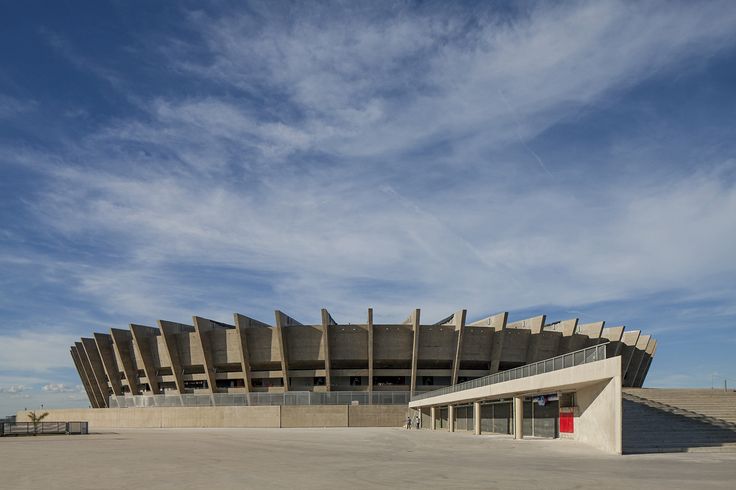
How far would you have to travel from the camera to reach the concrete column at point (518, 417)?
3172 cm

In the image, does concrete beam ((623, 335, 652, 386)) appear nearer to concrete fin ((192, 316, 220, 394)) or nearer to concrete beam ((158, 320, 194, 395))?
concrete fin ((192, 316, 220, 394))

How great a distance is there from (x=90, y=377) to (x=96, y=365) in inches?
280

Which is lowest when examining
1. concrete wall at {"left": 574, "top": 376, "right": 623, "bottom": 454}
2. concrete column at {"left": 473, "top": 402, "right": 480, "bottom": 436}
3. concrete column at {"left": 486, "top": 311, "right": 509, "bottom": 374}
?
concrete column at {"left": 473, "top": 402, "right": 480, "bottom": 436}

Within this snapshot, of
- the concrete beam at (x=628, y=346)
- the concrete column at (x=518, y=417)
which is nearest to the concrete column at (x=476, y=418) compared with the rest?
the concrete column at (x=518, y=417)

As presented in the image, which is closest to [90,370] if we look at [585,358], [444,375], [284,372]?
[284,372]

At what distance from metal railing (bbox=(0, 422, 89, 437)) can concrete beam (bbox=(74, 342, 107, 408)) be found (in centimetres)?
3762

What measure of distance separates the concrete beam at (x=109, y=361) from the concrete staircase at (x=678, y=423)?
5969 cm

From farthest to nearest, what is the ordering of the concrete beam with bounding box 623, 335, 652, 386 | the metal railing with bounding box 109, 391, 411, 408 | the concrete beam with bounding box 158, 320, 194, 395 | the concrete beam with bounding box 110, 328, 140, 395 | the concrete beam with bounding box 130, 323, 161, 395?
the concrete beam with bounding box 623, 335, 652, 386 → the concrete beam with bounding box 110, 328, 140, 395 → the concrete beam with bounding box 130, 323, 161, 395 → the concrete beam with bounding box 158, 320, 194, 395 → the metal railing with bounding box 109, 391, 411, 408

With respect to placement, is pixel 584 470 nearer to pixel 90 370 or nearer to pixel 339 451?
pixel 339 451

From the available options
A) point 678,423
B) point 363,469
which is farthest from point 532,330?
point 363,469

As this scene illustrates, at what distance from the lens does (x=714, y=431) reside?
24.2m

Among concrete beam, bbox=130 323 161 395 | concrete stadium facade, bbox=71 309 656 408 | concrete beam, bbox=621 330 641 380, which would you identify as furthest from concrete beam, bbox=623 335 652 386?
concrete beam, bbox=130 323 161 395

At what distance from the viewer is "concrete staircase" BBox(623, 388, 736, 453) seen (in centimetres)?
2266

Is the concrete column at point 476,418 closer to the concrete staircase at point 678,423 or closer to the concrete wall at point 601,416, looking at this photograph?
the concrete staircase at point 678,423
